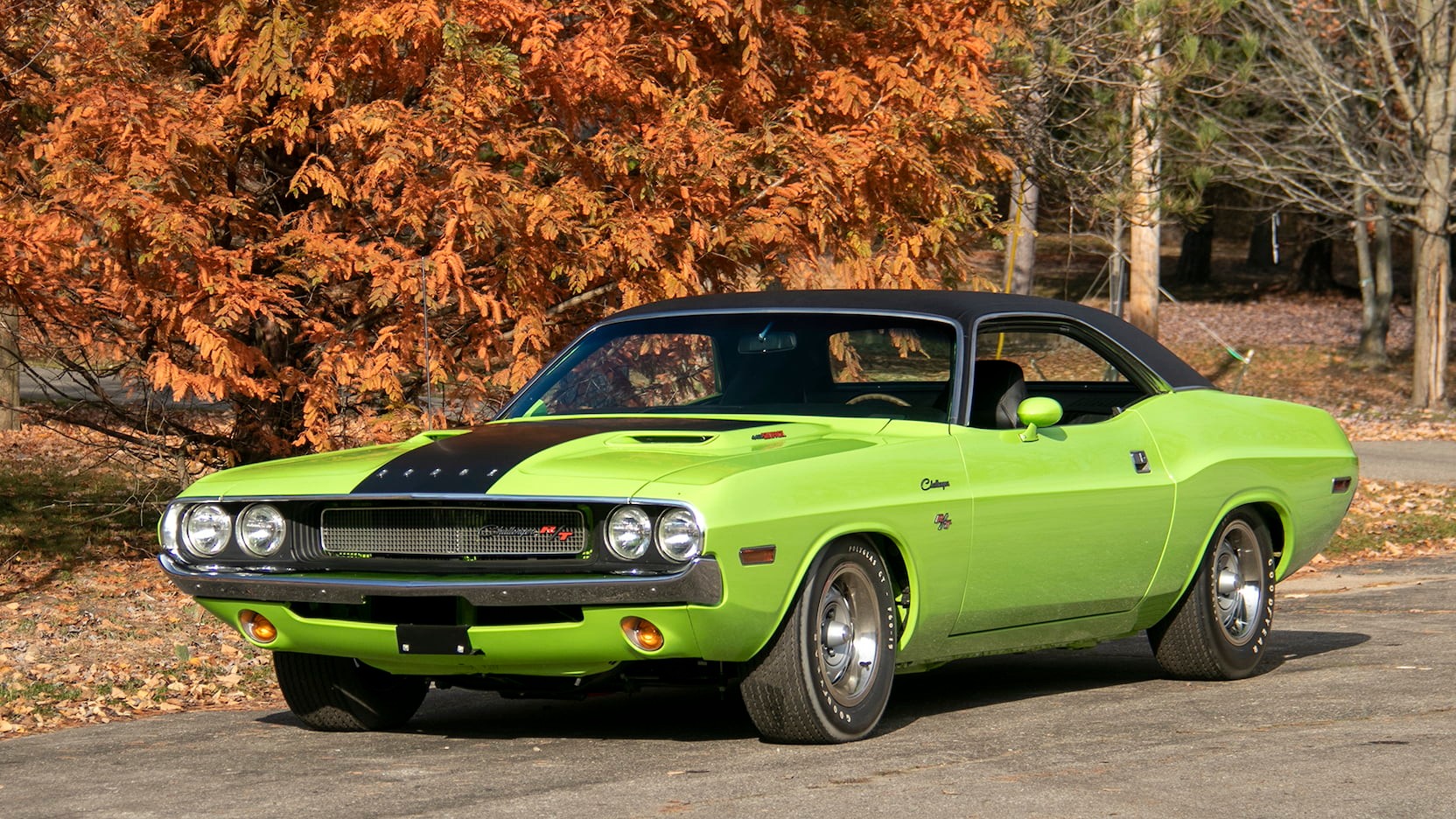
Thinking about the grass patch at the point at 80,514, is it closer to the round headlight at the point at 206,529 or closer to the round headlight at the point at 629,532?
the round headlight at the point at 206,529

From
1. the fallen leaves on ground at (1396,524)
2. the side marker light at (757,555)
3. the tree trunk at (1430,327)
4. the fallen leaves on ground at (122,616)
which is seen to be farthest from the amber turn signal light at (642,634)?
the tree trunk at (1430,327)

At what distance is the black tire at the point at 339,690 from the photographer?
716cm

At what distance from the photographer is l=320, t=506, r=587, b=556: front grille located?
6184 millimetres

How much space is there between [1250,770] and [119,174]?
621cm

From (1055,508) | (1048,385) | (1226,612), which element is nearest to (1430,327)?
(1048,385)

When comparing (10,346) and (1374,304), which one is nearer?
(10,346)

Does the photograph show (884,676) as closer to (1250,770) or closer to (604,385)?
(1250,770)

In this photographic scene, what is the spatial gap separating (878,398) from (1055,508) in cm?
74

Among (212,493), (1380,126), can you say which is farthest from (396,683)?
(1380,126)

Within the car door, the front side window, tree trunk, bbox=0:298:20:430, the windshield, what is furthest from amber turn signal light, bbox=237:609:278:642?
tree trunk, bbox=0:298:20:430

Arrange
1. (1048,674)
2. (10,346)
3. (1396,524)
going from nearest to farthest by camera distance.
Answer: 1. (1048,674)
2. (10,346)
3. (1396,524)

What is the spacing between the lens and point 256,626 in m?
6.77

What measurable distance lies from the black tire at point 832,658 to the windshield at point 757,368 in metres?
0.84

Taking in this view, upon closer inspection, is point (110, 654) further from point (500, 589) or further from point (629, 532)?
point (629, 532)
